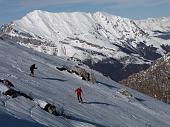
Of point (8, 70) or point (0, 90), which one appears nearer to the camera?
point (0, 90)

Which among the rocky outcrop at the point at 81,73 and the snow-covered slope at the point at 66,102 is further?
the rocky outcrop at the point at 81,73

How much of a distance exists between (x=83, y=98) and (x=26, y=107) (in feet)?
47.4

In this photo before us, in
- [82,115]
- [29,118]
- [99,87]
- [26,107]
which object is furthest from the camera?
[99,87]

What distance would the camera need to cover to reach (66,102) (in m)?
37.6

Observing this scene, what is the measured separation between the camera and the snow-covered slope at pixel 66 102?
28156 millimetres

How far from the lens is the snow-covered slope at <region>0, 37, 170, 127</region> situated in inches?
1109

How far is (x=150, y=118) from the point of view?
43.7 meters

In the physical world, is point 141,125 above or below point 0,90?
below

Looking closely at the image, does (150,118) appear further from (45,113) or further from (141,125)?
(45,113)

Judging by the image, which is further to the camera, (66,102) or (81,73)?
(81,73)

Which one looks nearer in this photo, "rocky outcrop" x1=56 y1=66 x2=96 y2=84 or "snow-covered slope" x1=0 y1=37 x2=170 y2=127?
"snow-covered slope" x1=0 y1=37 x2=170 y2=127

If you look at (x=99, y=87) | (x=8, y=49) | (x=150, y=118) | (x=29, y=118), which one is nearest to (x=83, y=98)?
(x=150, y=118)

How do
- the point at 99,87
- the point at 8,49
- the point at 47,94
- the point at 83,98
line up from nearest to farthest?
the point at 47,94, the point at 83,98, the point at 99,87, the point at 8,49

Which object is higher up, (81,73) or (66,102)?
(81,73)
